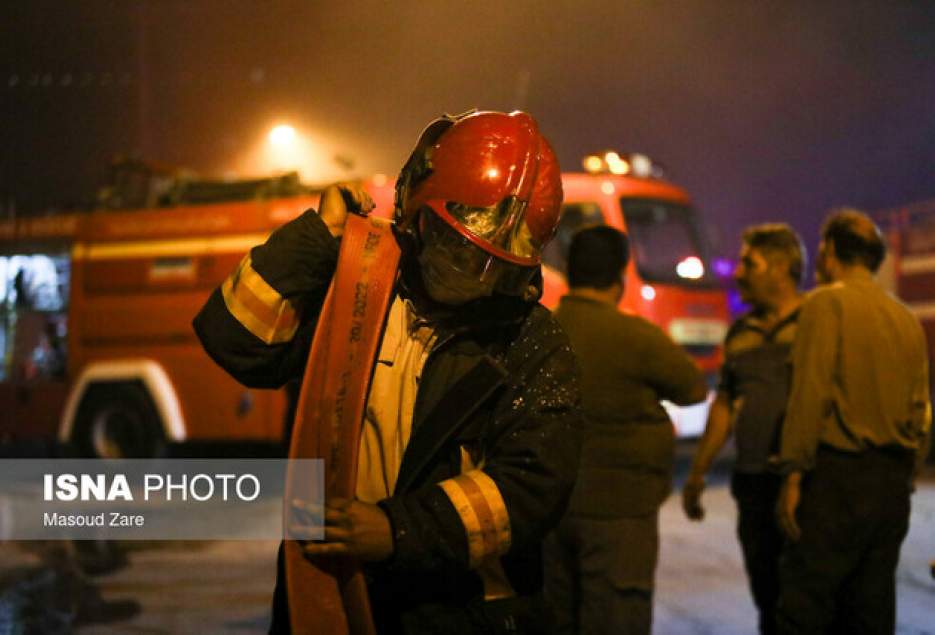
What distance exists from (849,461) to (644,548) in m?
0.72

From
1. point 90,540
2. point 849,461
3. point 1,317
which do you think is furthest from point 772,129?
point 849,461

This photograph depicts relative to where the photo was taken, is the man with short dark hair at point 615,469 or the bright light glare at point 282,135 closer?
the man with short dark hair at point 615,469

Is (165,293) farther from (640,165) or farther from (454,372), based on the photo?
(454,372)

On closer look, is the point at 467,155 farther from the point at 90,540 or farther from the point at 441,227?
the point at 90,540

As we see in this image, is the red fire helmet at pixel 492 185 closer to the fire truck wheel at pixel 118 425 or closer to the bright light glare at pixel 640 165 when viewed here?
the fire truck wheel at pixel 118 425

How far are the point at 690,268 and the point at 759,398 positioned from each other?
21.4ft

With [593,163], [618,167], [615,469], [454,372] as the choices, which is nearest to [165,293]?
[593,163]

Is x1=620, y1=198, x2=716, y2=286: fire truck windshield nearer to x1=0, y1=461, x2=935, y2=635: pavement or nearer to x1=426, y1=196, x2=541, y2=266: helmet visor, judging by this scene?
x1=0, y1=461, x2=935, y2=635: pavement

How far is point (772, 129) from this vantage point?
22812 mm

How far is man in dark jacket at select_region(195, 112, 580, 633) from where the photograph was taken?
62.9 inches

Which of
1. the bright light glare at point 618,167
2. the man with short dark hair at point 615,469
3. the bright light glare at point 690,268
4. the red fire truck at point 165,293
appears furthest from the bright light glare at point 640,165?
the man with short dark hair at point 615,469

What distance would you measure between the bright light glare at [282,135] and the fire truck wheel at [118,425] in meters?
6.64

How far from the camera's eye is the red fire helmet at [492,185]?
1716 mm

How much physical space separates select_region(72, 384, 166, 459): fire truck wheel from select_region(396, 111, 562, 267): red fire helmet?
8571 mm
